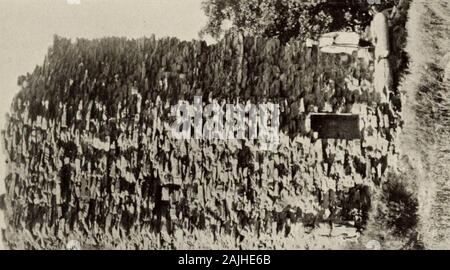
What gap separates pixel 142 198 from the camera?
350 centimetres

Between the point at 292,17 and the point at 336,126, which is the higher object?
the point at 292,17

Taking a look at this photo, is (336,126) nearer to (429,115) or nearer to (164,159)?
(429,115)

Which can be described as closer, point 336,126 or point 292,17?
point 336,126

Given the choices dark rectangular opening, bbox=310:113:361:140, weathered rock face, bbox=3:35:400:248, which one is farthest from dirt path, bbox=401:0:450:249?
dark rectangular opening, bbox=310:113:361:140

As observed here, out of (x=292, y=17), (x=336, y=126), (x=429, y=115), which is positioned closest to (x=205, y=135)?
(x=336, y=126)

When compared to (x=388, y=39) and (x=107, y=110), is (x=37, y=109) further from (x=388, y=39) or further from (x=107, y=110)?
(x=388, y=39)

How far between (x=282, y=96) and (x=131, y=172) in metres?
0.99

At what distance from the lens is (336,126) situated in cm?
368

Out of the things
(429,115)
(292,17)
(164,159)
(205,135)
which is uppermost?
(292,17)

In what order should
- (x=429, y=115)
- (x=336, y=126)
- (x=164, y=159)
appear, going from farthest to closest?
(x=429, y=115) < (x=336, y=126) < (x=164, y=159)

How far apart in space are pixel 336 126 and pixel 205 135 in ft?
2.60

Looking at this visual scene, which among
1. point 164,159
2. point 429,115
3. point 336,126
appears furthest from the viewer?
point 429,115
